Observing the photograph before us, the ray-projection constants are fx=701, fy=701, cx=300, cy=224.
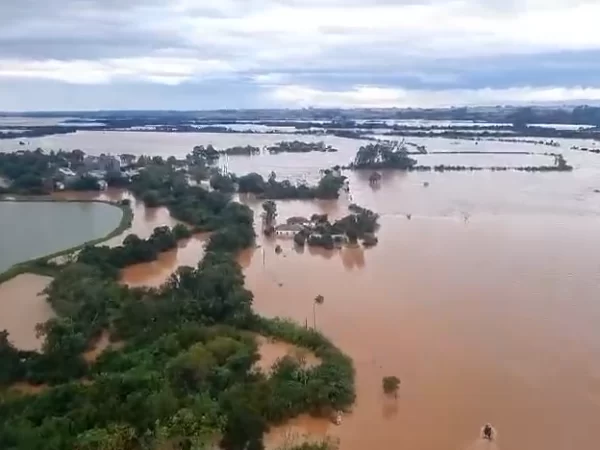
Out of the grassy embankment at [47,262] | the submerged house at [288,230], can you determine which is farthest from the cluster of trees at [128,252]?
the submerged house at [288,230]

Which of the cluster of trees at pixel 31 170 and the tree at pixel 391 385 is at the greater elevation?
the cluster of trees at pixel 31 170

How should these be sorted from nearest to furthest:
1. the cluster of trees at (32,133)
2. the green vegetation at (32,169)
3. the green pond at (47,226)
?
the green pond at (47,226) → the green vegetation at (32,169) → the cluster of trees at (32,133)

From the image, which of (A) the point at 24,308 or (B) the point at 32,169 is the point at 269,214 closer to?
(A) the point at 24,308

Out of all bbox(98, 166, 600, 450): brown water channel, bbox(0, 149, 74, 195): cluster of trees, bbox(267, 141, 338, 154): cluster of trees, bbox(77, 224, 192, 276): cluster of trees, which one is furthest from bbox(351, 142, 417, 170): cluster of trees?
→ bbox(77, 224, 192, 276): cluster of trees

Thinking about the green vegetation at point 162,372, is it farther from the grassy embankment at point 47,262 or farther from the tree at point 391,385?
the grassy embankment at point 47,262

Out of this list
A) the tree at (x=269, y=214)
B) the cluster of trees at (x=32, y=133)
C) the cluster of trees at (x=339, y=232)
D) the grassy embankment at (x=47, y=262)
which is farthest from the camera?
the cluster of trees at (x=32, y=133)

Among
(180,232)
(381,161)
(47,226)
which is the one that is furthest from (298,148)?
(180,232)

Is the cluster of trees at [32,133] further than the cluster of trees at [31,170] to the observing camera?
Yes

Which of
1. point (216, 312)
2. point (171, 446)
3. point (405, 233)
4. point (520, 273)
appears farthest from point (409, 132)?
point (171, 446)
